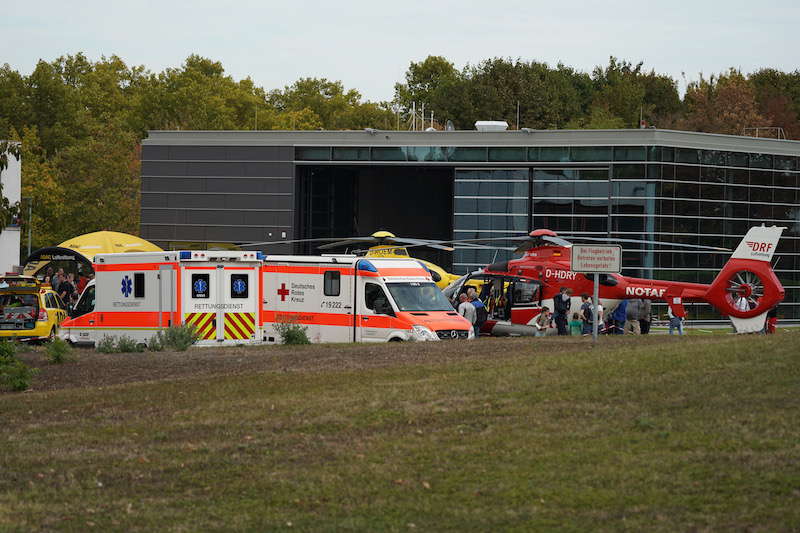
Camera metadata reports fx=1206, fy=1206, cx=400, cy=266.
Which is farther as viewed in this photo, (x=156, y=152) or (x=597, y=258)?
(x=156, y=152)

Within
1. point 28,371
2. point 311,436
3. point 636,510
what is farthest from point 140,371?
point 636,510

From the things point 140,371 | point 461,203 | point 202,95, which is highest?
point 202,95

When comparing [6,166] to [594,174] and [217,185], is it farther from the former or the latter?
[217,185]

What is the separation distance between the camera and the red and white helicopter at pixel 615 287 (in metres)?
30.2

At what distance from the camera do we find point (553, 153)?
58156 mm

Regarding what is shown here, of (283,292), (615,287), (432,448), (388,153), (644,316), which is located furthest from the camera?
(388,153)

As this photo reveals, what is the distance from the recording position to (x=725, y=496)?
1016 cm

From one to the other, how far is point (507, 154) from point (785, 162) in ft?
43.8

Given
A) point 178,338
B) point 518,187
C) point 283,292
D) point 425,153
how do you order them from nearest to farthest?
point 178,338
point 283,292
point 518,187
point 425,153

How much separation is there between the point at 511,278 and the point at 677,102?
285 ft

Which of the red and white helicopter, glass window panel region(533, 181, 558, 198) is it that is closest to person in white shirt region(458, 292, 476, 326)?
the red and white helicopter

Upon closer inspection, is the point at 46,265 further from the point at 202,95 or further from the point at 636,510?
the point at 202,95

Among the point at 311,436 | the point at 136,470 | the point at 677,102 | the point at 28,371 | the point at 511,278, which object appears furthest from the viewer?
the point at 677,102

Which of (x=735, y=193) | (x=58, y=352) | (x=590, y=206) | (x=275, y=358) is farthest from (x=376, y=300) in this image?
(x=735, y=193)
